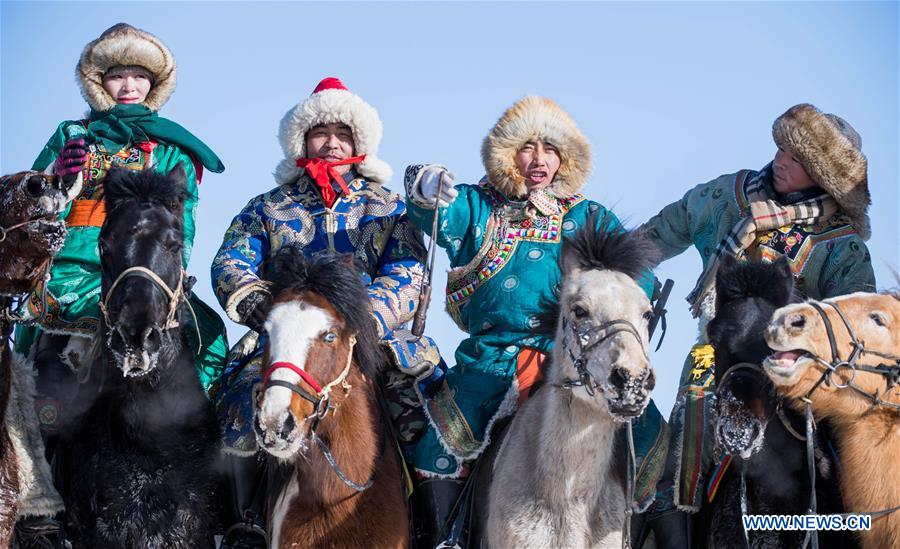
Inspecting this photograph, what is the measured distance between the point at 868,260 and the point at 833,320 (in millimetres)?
1598

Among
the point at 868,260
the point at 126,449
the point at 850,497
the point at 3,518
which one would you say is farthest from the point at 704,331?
the point at 3,518

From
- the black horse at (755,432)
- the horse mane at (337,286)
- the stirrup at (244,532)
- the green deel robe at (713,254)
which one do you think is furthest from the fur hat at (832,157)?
the stirrup at (244,532)

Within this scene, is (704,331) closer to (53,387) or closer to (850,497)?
(850,497)

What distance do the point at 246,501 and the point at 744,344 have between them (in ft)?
10.2

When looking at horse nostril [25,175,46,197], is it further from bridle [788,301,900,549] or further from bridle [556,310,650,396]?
bridle [788,301,900,549]

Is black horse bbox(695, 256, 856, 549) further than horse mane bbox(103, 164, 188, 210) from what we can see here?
No

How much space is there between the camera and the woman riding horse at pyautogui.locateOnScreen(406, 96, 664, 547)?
23.8ft

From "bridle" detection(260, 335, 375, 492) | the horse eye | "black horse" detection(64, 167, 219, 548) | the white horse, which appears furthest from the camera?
"black horse" detection(64, 167, 219, 548)

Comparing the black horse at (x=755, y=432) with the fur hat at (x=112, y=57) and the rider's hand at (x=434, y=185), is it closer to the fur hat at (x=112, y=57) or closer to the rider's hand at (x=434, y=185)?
the rider's hand at (x=434, y=185)

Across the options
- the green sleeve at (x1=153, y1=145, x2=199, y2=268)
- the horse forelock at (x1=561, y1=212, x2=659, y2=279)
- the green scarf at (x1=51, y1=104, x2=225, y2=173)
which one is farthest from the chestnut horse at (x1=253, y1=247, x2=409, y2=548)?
the green scarf at (x1=51, y1=104, x2=225, y2=173)

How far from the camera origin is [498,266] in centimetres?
786

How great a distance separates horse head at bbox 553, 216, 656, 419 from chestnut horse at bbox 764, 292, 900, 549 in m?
0.77

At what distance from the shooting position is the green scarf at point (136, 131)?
866cm

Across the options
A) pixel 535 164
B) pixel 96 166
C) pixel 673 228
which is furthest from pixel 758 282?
pixel 96 166
